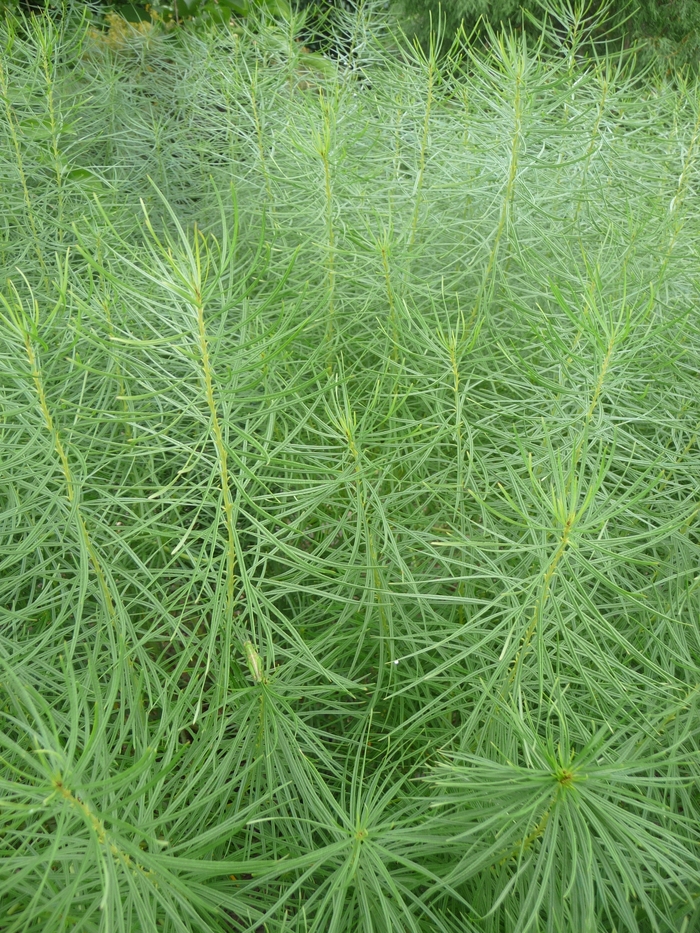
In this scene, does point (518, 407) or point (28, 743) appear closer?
point (28, 743)

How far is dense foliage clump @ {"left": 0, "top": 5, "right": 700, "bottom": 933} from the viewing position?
2.52ft

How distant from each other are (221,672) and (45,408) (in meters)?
0.37

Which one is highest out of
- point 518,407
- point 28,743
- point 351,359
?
point 518,407

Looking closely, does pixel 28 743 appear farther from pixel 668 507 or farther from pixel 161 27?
pixel 161 27

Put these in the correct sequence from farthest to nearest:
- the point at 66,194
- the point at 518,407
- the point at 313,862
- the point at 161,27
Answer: the point at 161,27
the point at 66,194
the point at 518,407
the point at 313,862

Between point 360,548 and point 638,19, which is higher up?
point 638,19

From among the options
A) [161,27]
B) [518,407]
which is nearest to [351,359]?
[518,407]

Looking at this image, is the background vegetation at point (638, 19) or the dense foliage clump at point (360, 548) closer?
the dense foliage clump at point (360, 548)

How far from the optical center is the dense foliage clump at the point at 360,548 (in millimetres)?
767

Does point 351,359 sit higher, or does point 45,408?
point 45,408

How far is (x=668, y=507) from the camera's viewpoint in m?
1.18

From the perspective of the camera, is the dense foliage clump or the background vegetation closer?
the dense foliage clump

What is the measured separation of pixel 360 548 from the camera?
4.14 feet

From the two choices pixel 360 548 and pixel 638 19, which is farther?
pixel 638 19
